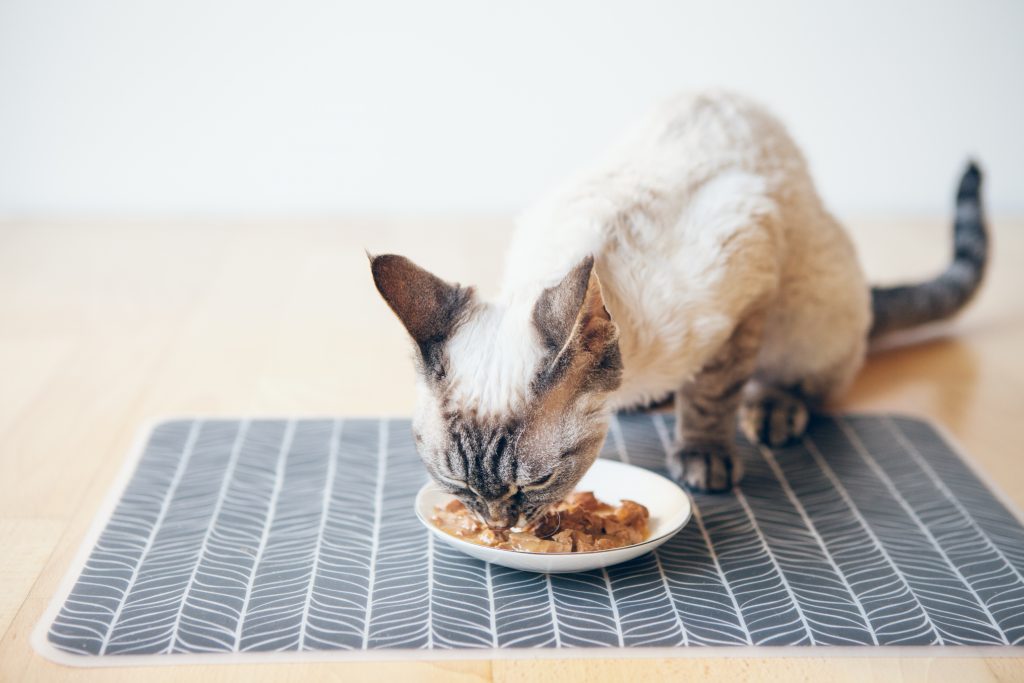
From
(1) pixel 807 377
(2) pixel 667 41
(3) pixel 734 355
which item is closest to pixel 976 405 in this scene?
(1) pixel 807 377

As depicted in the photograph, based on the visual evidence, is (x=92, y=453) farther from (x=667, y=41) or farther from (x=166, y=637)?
(x=667, y=41)

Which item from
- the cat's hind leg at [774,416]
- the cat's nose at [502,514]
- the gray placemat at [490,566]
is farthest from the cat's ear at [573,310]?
the cat's hind leg at [774,416]

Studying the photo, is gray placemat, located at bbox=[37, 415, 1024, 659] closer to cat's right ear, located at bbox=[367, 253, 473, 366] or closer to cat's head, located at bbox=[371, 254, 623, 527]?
cat's head, located at bbox=[371, 254, 623, 527]

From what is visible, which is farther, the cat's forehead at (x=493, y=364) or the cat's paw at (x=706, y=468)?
the cat's paw at (x=706, y=468)

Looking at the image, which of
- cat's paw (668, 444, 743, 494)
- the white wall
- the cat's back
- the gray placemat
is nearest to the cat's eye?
the gray placemat

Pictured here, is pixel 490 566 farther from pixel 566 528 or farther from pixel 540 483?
pixel 540 483

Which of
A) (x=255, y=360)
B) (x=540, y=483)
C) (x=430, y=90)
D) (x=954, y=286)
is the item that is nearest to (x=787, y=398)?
(x=954, y=286)

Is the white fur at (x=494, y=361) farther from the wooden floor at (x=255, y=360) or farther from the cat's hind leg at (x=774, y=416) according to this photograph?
the cat's hind leg at (x=774, y=416)
